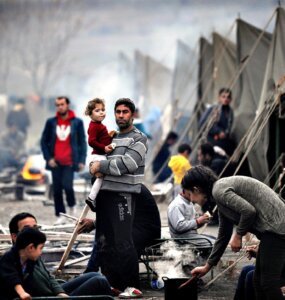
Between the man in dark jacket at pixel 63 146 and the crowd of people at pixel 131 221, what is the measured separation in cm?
14

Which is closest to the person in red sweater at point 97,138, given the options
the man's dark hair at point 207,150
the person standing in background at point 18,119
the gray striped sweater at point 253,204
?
the gray striped sweater at point 253,204

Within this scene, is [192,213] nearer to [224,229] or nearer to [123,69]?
[224,229]

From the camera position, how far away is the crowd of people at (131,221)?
7.82 meters

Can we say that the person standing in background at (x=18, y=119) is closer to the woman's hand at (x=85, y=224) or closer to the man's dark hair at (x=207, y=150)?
the man's dark hair at (x=207, y=150)

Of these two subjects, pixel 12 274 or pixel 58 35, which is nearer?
pixel 12 274

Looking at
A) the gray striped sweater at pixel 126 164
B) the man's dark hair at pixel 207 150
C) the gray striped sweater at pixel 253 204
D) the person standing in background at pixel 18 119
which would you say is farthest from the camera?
the person standing in background at pixel 18 119

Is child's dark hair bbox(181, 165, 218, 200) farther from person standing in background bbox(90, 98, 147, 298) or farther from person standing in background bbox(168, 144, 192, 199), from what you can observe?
person standing in background bbox(168, 144, 192, 199)

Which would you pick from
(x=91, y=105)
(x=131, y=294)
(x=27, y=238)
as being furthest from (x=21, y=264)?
(x=91, y=105)

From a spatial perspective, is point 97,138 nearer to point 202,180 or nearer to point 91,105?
point 91,105

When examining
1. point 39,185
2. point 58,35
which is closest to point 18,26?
point 58,35

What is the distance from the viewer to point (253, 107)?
1772 centimetres

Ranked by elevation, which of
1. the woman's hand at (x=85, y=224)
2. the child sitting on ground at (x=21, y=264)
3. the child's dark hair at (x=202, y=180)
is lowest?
the woman's hand at (x=85, y=224)

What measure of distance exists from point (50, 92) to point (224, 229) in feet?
180

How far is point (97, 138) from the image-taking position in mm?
10156
